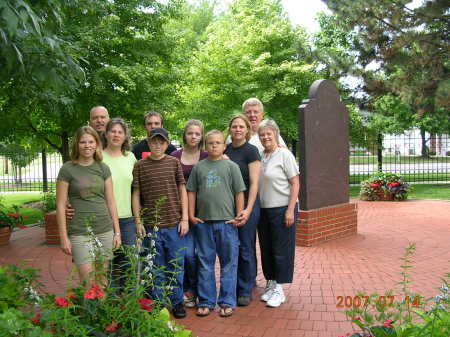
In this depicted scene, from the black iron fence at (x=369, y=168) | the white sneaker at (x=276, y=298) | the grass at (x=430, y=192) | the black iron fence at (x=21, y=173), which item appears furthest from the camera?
the black iron fence at (x=369, y=168)

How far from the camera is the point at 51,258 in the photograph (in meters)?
6.32

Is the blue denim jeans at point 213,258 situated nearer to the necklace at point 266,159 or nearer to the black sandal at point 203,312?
the black sandal at point 203,312

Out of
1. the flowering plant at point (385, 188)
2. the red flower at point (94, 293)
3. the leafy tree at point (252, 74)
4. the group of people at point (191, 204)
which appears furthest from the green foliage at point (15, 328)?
the leafy tree at point (252, 74)

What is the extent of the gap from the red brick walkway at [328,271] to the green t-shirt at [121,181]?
1085mm

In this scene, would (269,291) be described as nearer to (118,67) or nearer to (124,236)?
(124,236)

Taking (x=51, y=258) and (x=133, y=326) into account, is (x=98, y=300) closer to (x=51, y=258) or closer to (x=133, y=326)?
(x=133, y=326)

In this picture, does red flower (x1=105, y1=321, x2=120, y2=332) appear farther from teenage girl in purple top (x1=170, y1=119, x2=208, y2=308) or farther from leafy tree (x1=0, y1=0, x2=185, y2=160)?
leafy tree (x1=0, y1=0, x2=185, y2=160)

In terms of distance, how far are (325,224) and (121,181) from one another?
4.16m

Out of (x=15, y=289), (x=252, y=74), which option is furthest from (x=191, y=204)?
(x=252, y=74)

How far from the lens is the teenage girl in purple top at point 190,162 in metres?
4.01

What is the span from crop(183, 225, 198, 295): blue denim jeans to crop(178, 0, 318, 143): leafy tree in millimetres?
10436

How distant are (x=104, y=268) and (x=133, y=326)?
1.83 ft

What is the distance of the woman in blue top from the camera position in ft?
13.3
